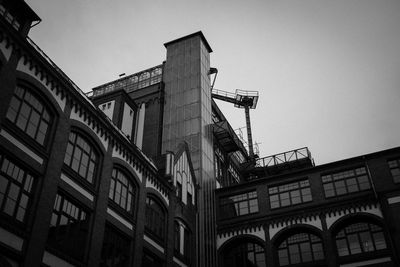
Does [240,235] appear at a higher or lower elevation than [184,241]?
higher

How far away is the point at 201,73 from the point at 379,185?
69.9 ft

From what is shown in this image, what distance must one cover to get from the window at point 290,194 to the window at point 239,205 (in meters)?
1.61

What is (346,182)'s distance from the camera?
36.8 m

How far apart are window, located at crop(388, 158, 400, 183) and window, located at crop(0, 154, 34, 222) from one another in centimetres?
2704

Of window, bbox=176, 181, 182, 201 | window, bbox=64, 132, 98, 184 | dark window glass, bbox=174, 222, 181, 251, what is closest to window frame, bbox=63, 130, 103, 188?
window, bbox=64, 132, 98, 184

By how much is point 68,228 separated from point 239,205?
66.4 feet

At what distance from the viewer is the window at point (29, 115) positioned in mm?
21328

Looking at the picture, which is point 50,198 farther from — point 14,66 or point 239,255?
point 239,255

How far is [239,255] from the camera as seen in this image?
37.8 metres

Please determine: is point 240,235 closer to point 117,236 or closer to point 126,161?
point 126,161

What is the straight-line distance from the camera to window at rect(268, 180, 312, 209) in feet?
124

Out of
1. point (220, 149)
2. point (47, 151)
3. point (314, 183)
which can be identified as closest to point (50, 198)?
point (47, 151)

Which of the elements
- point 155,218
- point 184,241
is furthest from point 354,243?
point 155,218

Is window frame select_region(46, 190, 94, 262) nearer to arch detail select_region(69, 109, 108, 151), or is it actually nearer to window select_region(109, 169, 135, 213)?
window select_region(109, 169, 135, 213)
